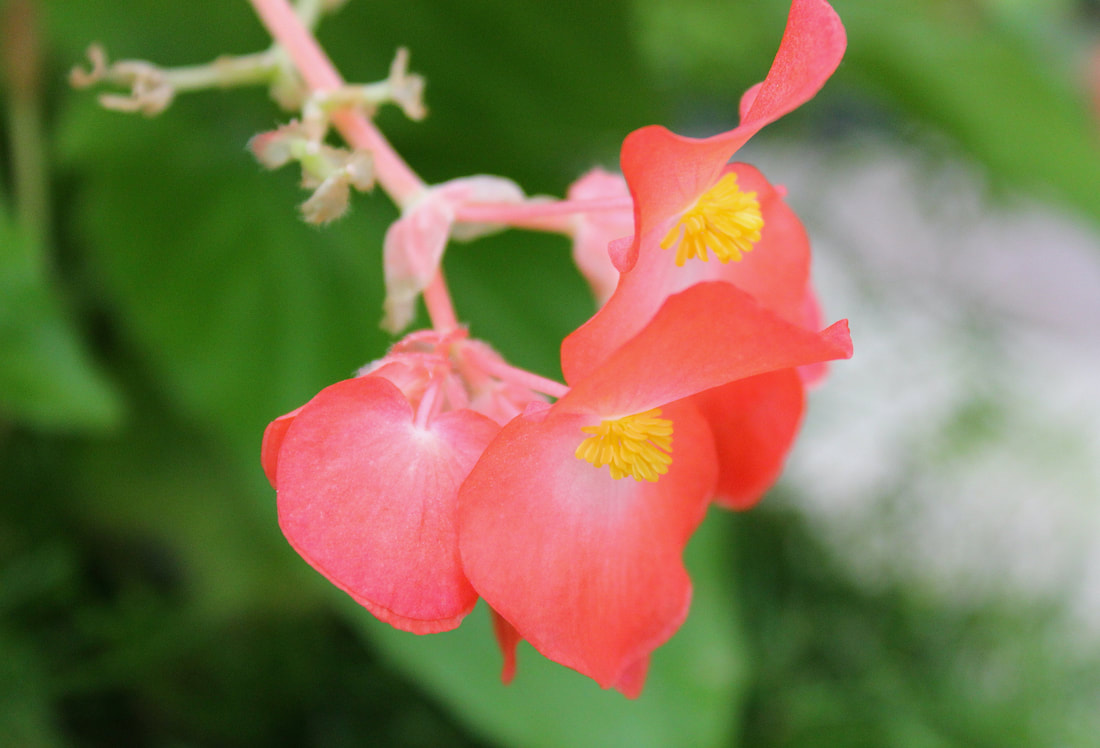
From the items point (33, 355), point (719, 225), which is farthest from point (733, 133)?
point (33, 355)

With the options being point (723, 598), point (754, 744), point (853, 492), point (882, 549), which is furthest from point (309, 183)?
point (853, 492)

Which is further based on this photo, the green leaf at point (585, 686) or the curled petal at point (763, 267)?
the green leaf at point (585, 686)

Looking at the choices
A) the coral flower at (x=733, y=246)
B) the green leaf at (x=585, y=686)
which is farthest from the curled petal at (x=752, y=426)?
the green leaf at (x=585, y=686)

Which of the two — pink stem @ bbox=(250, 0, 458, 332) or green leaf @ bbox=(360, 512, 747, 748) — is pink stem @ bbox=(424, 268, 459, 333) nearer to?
pink stem @ bbox=(250, 0, 458, 332)

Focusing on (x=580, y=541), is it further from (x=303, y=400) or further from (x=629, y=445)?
(x=303, y=400)

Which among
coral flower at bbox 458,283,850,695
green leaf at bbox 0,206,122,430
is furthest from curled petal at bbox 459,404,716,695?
green leaf at bbox 0,206,122,430

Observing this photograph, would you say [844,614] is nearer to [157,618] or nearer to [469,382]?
[157,618]

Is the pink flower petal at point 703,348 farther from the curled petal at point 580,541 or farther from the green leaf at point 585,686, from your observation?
the green leaf at point 585,686
